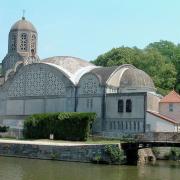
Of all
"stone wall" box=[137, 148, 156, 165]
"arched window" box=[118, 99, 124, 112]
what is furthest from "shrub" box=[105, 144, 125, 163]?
"arched window" box=[118, 99, 124, 112]

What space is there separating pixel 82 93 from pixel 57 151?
1629 cm

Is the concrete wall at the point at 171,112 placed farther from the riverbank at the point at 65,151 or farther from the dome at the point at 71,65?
the riverbank at the point at 65,151

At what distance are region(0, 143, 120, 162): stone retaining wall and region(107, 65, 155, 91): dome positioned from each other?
54.5 ft

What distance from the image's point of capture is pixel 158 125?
182ft

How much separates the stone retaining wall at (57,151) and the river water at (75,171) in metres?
1.42

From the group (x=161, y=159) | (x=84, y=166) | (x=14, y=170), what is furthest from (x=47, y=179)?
(x=161, y=159)

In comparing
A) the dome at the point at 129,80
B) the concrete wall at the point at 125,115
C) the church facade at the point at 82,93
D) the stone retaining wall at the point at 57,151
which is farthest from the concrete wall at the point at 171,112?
the stone retaining wall at the point at 57,151

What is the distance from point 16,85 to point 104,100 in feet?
50.1

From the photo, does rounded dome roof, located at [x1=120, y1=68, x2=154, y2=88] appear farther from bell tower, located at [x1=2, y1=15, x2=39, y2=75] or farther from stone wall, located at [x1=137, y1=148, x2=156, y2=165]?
bell tower, located at [x1=2, y1=15, x2=39, y2=75]

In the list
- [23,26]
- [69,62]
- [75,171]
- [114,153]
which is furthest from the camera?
[23,26]

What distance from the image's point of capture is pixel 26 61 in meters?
76.7

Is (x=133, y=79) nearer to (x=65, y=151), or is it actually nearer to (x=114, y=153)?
(x=65, y=151)

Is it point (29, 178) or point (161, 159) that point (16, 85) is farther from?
point (29, 178)

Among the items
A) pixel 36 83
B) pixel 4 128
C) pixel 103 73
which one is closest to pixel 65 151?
pixel 103 73
